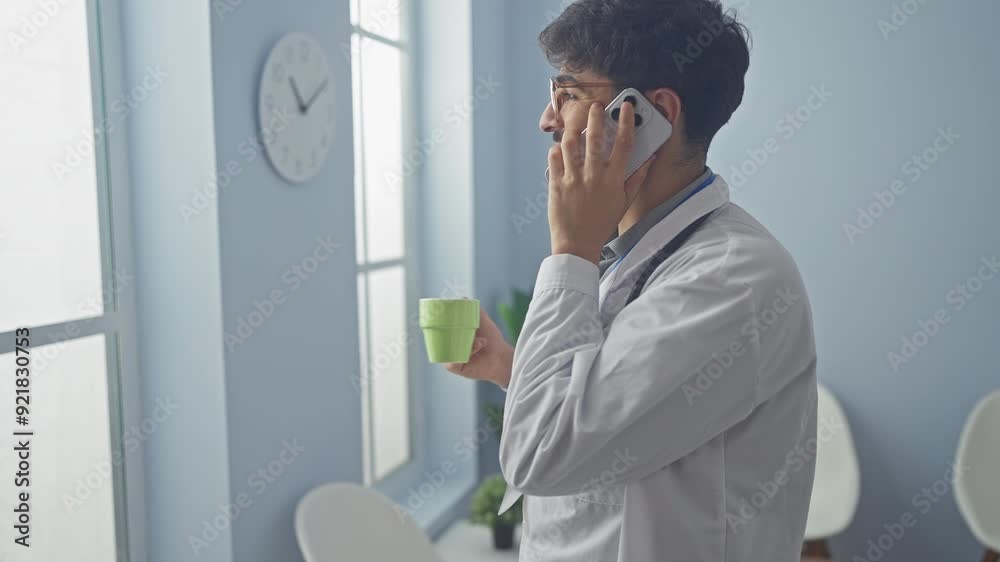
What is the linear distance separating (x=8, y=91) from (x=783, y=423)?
4.22 feet

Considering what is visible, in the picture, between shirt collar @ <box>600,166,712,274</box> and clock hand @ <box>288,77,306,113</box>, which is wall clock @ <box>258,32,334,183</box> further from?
shirt collar @ <box>600,166,712,274</box>

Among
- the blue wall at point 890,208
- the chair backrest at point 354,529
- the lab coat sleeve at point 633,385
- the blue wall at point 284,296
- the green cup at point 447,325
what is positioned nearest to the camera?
the lab coat sleeve at point 633,385

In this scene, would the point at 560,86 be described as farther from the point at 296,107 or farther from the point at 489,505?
the point at 489,505

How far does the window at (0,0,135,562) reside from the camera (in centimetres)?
139

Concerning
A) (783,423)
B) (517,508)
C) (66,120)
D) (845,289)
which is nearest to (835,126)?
(845,289)

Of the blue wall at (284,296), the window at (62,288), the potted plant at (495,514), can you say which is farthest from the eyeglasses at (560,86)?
the potted plant at (495,514)

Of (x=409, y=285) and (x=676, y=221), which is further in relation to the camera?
(x=409, y=285)

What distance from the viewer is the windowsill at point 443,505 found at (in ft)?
8.75

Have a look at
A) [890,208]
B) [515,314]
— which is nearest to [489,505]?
[515,314]

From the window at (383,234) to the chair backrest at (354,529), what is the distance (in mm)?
477

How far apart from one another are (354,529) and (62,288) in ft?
2.72

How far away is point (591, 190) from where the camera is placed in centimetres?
99

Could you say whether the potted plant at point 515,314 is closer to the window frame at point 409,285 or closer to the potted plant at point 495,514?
the window frame at point 409,285

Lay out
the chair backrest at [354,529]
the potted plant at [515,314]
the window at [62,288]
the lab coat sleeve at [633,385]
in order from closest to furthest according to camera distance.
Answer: the lab coat sleeve at [633,385], the window at [62,288], the chair backrest at [354,529], the potted plant at [515,314]
